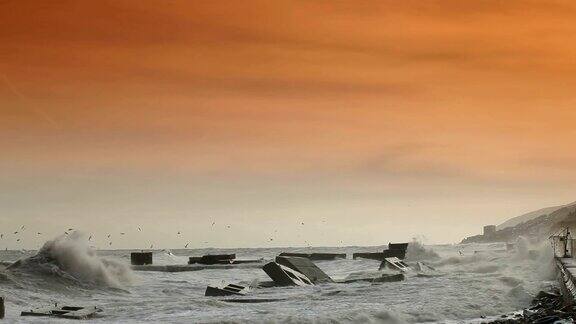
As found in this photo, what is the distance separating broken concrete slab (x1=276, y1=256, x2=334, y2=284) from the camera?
38.3m

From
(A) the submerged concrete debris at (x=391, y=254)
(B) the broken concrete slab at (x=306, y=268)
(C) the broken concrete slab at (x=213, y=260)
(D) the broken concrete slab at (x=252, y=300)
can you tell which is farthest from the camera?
(A) the submerged concrete debris at (x=391, y=254)

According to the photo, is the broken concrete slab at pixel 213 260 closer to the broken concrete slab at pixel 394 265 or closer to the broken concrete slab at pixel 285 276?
the broken concrete slab at pixel 394 265

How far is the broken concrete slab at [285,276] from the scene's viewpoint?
117ft

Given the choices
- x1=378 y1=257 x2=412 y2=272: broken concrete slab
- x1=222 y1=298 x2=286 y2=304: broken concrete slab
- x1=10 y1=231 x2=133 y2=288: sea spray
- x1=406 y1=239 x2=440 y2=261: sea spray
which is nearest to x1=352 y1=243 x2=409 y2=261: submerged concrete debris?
x1=406 y1=239 x2=440 y2=261: sea spray

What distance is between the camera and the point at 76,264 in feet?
128

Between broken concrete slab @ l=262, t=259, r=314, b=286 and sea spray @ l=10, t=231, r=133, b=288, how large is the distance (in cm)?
697

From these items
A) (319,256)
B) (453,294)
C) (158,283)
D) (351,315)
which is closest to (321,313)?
(351,315)

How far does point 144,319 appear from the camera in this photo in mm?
23359

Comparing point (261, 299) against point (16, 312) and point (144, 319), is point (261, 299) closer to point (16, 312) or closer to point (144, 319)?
point (144, 319)

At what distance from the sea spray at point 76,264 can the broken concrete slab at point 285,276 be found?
6967 mm

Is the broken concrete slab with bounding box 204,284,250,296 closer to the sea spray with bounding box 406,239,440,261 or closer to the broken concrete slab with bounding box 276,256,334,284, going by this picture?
the broken concrete slab with bounding box 276,256,334,284

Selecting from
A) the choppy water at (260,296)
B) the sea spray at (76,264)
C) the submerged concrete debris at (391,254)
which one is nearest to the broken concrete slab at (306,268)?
the choppy water at (260,296)

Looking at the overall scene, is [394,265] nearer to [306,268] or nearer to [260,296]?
[306,268]

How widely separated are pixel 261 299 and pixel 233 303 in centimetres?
133
